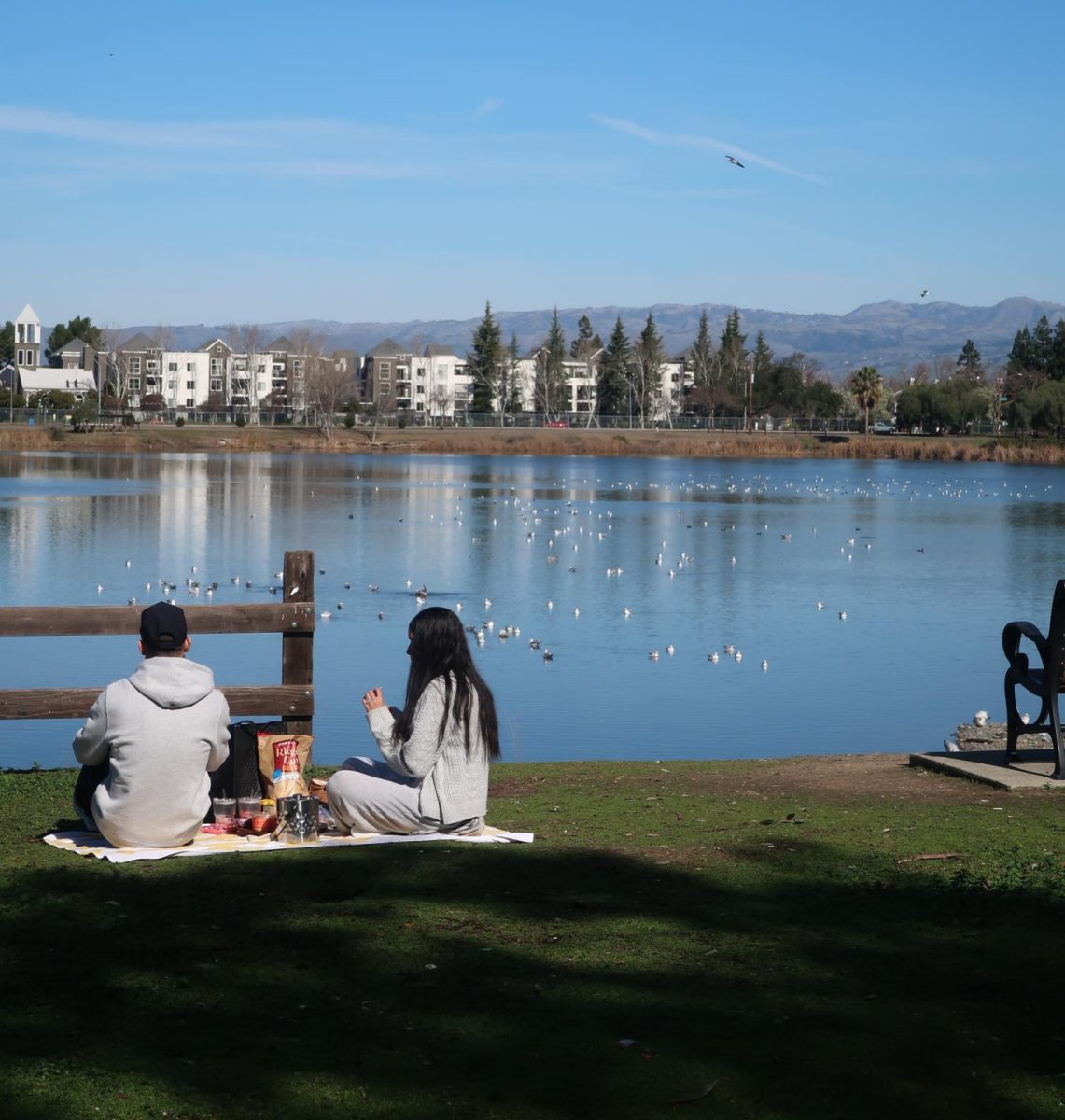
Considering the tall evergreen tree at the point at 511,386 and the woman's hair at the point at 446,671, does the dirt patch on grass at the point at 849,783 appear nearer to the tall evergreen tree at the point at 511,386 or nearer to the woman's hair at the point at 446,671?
the woman's hair at the point at 446,671

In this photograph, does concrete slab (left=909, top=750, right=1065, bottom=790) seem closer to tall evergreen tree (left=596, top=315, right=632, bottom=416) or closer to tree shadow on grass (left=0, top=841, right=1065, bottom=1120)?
tree shadow on grass (left=0, top=841, right=1065, bottom=1120)

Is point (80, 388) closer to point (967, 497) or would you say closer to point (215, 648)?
point (967, 497)

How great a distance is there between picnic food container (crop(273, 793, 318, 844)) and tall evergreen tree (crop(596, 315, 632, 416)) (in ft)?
526

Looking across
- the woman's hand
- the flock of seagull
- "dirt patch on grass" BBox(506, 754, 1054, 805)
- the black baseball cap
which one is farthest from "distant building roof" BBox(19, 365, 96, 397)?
the black baseball cap

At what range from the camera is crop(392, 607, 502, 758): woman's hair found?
26.9 feet

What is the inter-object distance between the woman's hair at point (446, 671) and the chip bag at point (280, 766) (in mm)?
1011

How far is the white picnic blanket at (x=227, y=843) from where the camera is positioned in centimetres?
808

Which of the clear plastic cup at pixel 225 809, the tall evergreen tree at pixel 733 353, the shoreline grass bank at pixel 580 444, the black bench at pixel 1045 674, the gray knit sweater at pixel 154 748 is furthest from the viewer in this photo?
the tall evergreen tree at pixel 733 353

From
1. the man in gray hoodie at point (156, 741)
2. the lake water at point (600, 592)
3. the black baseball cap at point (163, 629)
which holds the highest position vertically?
the black baseball cap at point (163, 629)

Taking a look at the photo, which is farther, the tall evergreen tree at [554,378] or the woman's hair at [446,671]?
the tall evergreen tree at [554,378]

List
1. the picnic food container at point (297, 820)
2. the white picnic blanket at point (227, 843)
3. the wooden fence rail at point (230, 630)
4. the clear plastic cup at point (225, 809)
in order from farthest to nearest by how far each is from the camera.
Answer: the wooden fence rail at point (230, 630) → the clear plastic cup at point (225, 809) → the picnic food container at point (297, 820) → the white picnic blanket at point (227, 843)

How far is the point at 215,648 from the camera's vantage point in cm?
2339

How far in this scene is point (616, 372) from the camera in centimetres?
16888

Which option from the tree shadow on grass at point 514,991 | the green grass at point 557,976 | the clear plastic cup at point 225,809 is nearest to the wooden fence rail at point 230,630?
the green grass at point 557,976
